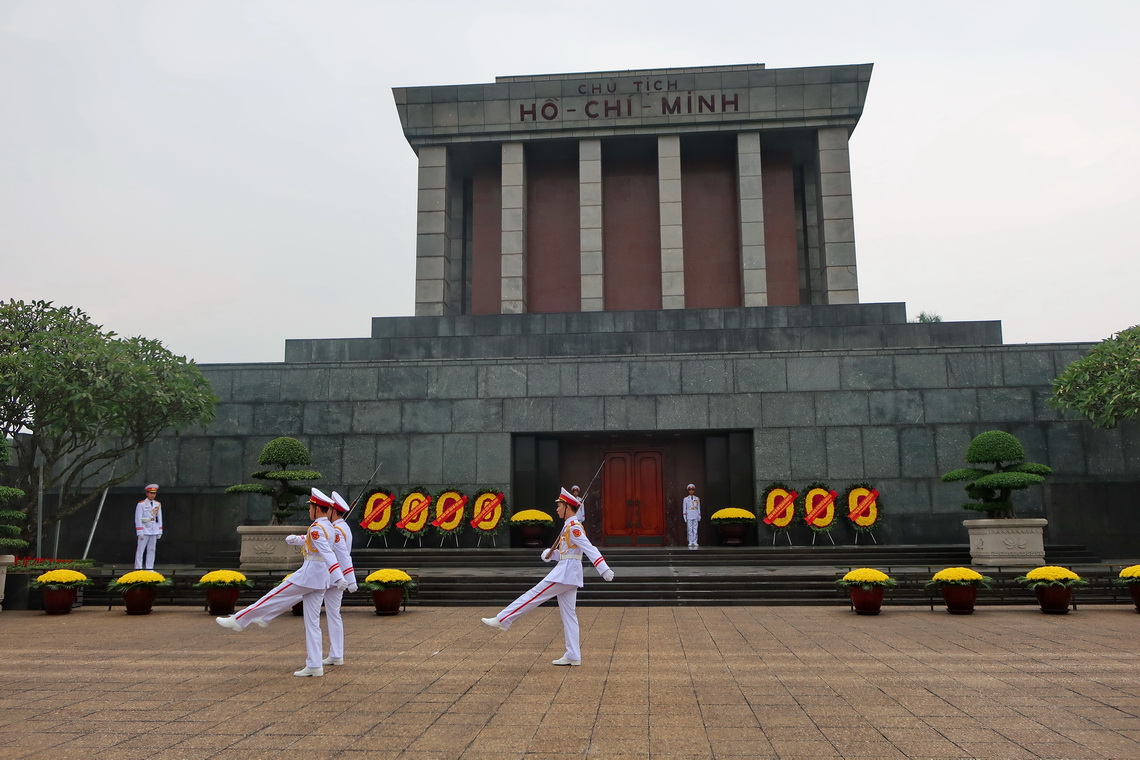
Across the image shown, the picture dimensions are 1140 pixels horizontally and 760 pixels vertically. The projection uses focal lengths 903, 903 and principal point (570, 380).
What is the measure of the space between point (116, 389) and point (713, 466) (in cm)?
1490

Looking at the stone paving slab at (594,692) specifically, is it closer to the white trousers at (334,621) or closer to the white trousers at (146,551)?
the white trousers at (334,621)

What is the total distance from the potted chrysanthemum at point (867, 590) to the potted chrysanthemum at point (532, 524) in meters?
9.64

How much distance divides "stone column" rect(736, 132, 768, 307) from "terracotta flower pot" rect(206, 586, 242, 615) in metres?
19.2

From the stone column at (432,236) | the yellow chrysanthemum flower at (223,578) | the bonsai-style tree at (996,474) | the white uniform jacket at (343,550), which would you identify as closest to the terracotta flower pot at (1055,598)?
the bonsai-style tree at (996,474)

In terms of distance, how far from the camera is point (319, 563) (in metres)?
10.0

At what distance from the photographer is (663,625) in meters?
13.7

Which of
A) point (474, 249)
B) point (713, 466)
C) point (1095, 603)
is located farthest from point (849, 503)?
point (474, 249)

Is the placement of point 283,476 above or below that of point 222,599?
above

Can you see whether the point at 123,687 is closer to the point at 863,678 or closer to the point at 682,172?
the point at 863,678

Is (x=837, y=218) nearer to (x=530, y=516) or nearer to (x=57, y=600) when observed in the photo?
(x=530, y=516)

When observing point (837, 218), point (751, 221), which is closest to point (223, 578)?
point (751, 221)

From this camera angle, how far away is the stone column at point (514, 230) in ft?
98.9

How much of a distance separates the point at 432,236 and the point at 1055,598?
22.2 m

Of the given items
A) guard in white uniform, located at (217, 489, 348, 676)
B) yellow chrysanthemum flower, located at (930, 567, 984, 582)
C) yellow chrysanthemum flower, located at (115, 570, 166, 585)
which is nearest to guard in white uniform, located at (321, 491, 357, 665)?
guard in white uniform, located at (217, 489, 348, 676)
